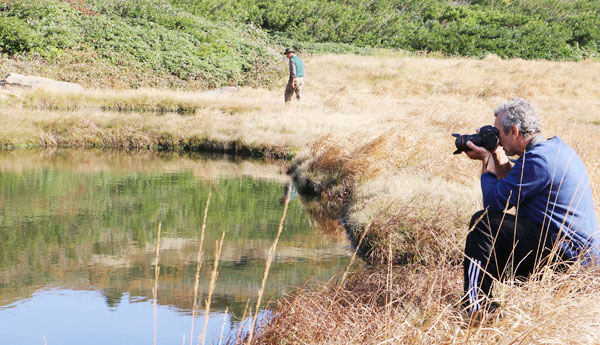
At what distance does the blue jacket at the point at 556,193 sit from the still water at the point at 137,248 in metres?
1.67

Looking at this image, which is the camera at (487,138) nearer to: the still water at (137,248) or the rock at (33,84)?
the still water at (137,248)

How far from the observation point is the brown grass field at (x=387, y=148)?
10.9ft

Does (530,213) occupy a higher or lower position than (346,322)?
higher

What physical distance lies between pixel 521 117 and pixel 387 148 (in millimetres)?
5908

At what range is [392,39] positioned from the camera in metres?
36.0

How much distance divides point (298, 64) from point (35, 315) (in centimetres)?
1263

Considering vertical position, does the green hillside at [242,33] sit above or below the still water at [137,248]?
above

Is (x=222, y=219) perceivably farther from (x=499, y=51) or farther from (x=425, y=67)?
(x=499, y=51)

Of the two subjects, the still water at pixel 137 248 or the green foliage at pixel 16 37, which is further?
the green foliage at pixel 16 37

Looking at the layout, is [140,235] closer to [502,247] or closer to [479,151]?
[479,151]

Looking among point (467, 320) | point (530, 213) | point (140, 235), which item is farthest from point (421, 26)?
point (467, 320)

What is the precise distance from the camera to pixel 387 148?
31.8 feet

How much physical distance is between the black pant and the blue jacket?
8 cm

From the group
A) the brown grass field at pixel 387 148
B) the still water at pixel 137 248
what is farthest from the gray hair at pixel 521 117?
the still water at pixel 137 248
